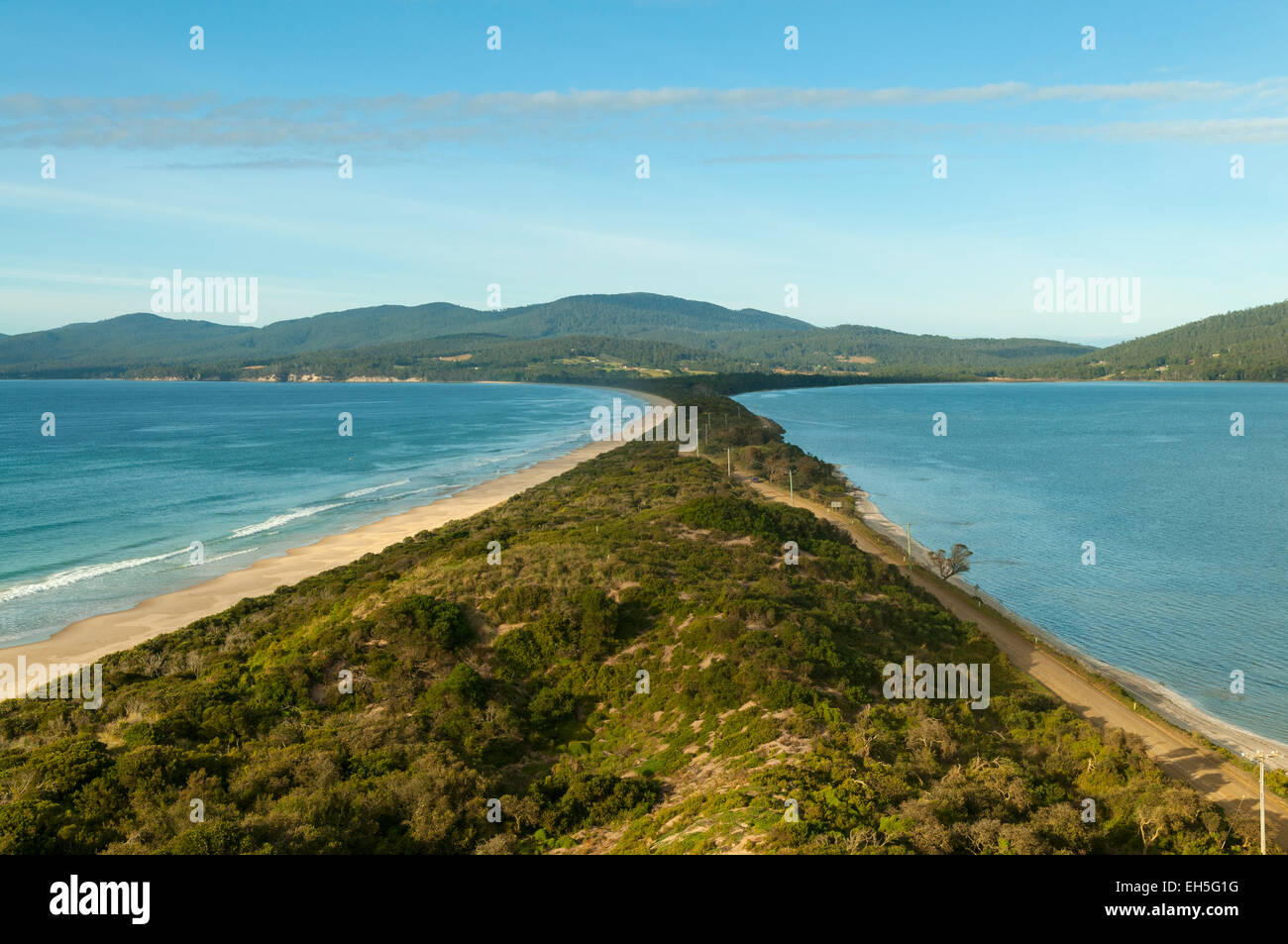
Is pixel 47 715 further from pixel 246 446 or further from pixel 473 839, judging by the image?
pixel 246 446

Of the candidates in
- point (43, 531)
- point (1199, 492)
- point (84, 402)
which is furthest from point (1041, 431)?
point (84, 402)

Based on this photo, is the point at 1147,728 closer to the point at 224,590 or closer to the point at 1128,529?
the point at 1128,529

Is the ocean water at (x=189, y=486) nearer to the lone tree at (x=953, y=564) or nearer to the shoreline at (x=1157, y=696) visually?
the lone tree at (x=953, y=564)

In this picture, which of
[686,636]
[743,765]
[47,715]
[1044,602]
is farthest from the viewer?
[1044,602]

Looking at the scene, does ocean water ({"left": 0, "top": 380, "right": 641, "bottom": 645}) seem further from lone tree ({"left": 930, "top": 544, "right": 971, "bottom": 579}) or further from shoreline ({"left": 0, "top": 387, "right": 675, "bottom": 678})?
lone tree ({"left": 930, "top": 544, "right": 971, "bottom": 579})

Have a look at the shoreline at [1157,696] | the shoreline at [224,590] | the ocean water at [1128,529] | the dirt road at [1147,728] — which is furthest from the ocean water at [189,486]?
the ocean water at [1128,529]
